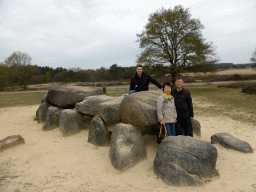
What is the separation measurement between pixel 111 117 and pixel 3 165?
3187 millimetres

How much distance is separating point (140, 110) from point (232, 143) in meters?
2.92

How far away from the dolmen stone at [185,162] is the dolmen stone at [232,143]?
5.03 feet

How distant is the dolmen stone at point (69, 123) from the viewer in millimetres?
6414

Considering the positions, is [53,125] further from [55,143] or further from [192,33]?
[192,33]

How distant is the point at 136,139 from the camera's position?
4.51 meters

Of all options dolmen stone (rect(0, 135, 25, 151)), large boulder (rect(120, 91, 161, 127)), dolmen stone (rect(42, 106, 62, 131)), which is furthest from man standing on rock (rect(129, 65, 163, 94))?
dolmen stone (rect(0, 135, 25, 151))

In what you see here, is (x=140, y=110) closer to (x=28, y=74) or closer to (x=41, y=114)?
(x=41, y=114)

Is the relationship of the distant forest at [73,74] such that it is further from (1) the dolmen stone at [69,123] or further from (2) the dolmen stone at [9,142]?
(2) the dolmen stone at [9,142]

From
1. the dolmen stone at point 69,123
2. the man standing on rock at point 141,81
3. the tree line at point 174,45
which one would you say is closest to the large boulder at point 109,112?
the man standing on rock at point 141,81

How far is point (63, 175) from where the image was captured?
3.90 metres

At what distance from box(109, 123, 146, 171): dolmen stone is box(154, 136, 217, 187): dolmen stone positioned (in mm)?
692

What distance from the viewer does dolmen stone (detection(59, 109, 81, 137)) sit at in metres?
6.41

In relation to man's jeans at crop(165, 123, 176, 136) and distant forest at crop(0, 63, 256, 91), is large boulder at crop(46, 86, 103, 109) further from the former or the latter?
distant forest at crop(0, 63, 256, 91)

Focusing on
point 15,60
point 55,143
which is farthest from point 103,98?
point 15,60
